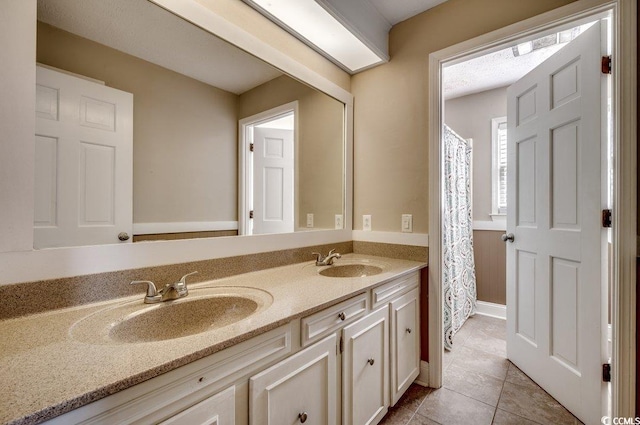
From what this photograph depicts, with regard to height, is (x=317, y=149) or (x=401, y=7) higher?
(x=401, y=7)

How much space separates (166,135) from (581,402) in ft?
8.04

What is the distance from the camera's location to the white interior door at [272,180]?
1568 millimetres

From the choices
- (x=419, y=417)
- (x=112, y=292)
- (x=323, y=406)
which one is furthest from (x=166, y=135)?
(x=419, y=417)

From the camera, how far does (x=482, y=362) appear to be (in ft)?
6.71

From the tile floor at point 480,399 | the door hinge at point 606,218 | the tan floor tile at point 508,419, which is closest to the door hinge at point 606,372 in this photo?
the tile floor at point 480,399

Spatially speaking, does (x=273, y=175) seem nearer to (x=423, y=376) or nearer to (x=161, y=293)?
(x=161, y=293)

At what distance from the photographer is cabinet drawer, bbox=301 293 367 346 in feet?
3.24

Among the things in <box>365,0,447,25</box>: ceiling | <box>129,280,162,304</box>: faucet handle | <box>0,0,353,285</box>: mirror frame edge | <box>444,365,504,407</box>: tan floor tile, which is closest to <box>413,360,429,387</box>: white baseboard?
<box>444,365,504,407</box>: tan floor tile

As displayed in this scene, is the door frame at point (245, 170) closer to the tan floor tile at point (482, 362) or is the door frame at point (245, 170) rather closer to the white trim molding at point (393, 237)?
the white trim molding at point (393, 237)

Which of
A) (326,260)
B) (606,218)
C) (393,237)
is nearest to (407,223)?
(393,237)

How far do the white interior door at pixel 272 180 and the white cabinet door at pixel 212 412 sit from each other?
0.87 metres

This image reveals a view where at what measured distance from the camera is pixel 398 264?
1705 mm

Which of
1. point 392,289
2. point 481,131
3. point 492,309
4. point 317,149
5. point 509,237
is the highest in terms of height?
point 481,131

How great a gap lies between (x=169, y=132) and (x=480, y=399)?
2.20 metres
